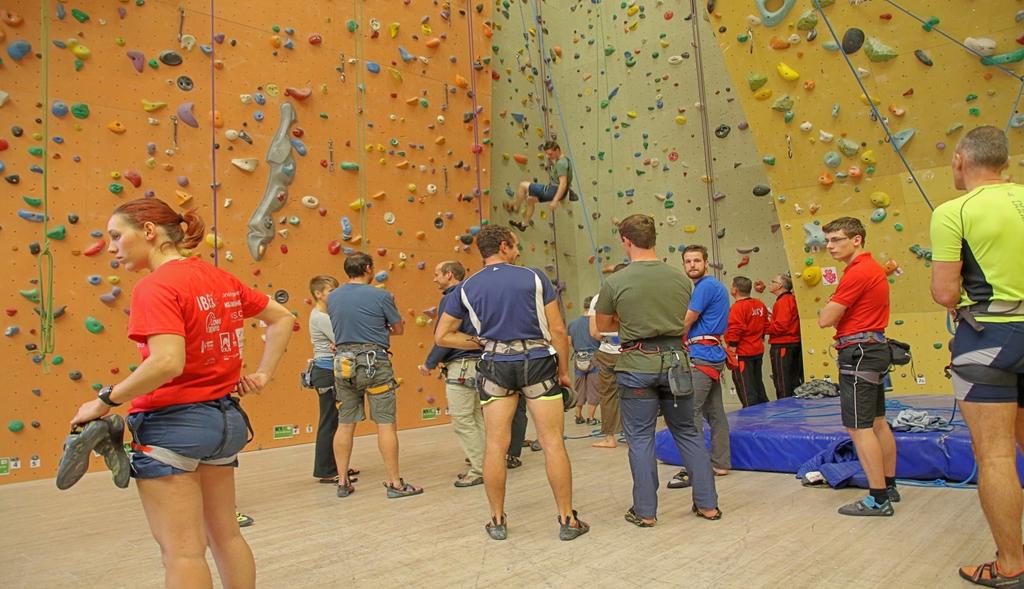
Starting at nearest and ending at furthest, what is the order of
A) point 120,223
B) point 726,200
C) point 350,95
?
point 120,223
point 350,95
point 726,200

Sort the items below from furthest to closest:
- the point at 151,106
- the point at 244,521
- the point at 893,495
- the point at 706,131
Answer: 1. the point at 706,131
2. the point at 151,106
3. the point at 244,521
4. the point at 893,495

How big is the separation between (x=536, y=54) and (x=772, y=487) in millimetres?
8154

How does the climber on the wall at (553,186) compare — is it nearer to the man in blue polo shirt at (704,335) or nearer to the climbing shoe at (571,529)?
the man in blue polo shirt at (704,335)

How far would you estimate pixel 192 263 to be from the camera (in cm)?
194

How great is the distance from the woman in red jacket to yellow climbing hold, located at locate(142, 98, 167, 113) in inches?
196

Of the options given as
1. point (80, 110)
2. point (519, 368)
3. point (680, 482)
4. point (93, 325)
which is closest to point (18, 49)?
point (80, 110)

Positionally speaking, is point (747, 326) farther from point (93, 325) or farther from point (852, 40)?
point (93, 325)

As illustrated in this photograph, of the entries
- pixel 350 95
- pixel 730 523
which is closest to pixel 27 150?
pixel 350 95

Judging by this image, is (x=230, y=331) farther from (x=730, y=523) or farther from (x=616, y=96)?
(x=616, y=96)

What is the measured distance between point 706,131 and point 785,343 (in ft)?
10.8

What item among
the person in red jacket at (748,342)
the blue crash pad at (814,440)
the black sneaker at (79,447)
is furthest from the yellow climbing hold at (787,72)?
the black sneaker at (79,447)

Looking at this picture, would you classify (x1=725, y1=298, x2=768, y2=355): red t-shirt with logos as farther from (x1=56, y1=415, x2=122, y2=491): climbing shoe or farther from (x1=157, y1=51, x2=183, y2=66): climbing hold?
(x1=56, y1=415, x2=122, y2=491): climbing shoe

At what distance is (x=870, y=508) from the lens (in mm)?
3203

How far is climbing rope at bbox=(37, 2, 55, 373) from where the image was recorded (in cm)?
557
